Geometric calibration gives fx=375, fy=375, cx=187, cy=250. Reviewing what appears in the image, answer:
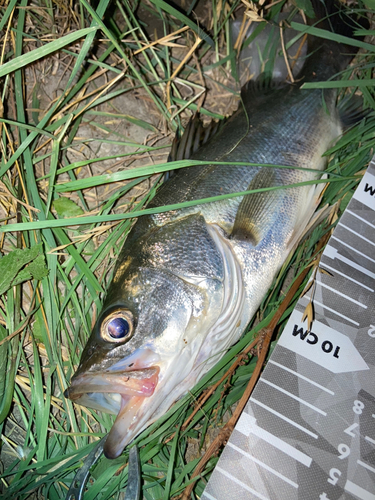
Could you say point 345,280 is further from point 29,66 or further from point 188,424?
point 29,66

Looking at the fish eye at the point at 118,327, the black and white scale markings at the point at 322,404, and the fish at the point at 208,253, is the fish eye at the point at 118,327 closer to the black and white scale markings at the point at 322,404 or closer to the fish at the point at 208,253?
the fish at the point at 208,253

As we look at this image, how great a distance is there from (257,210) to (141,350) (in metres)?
0.99

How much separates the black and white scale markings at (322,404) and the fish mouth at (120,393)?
2.04ft

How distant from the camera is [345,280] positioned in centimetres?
231

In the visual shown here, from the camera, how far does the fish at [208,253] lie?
179 cm

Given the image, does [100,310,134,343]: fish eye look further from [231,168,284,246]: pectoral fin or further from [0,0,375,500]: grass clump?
[231,168,284,246]: pectoral fin

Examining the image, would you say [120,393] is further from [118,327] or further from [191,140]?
[191,140]

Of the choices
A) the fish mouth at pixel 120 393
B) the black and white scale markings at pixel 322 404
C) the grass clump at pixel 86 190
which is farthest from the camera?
the grass clump at pixel 86 190

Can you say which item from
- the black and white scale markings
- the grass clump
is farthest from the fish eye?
the black and white scale markings

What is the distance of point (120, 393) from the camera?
1752 mm

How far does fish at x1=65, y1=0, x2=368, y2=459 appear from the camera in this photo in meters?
1.79

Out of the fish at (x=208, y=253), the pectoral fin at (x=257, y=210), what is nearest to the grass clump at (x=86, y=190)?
the fish at (x=208, y=253)

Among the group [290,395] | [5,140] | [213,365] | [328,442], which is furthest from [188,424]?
[5,140]

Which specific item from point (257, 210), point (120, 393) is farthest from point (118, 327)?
point (257, 210)
